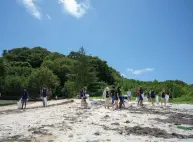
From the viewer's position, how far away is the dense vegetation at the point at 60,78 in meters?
54.0

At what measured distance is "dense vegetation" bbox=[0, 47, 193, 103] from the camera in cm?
5403

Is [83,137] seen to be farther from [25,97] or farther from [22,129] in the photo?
[25,97]

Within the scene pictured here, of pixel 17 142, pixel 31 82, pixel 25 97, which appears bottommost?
pixel 17 142

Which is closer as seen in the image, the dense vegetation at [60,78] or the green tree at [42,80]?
the dense vegetation at [60,78]

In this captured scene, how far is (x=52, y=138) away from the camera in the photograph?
11.9 m

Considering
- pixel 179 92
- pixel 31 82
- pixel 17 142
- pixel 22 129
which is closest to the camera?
pixel 17 142

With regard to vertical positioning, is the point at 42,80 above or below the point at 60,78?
below

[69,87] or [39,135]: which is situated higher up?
[69,87]

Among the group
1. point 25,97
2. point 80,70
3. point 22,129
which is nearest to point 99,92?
point 80,70

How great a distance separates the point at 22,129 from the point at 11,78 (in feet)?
212

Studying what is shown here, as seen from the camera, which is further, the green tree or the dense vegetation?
the green tree

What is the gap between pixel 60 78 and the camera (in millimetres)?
83750

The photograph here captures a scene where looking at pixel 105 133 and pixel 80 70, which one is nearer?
pixel 105 133

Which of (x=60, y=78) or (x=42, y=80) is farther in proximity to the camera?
(x=60, y=78)
